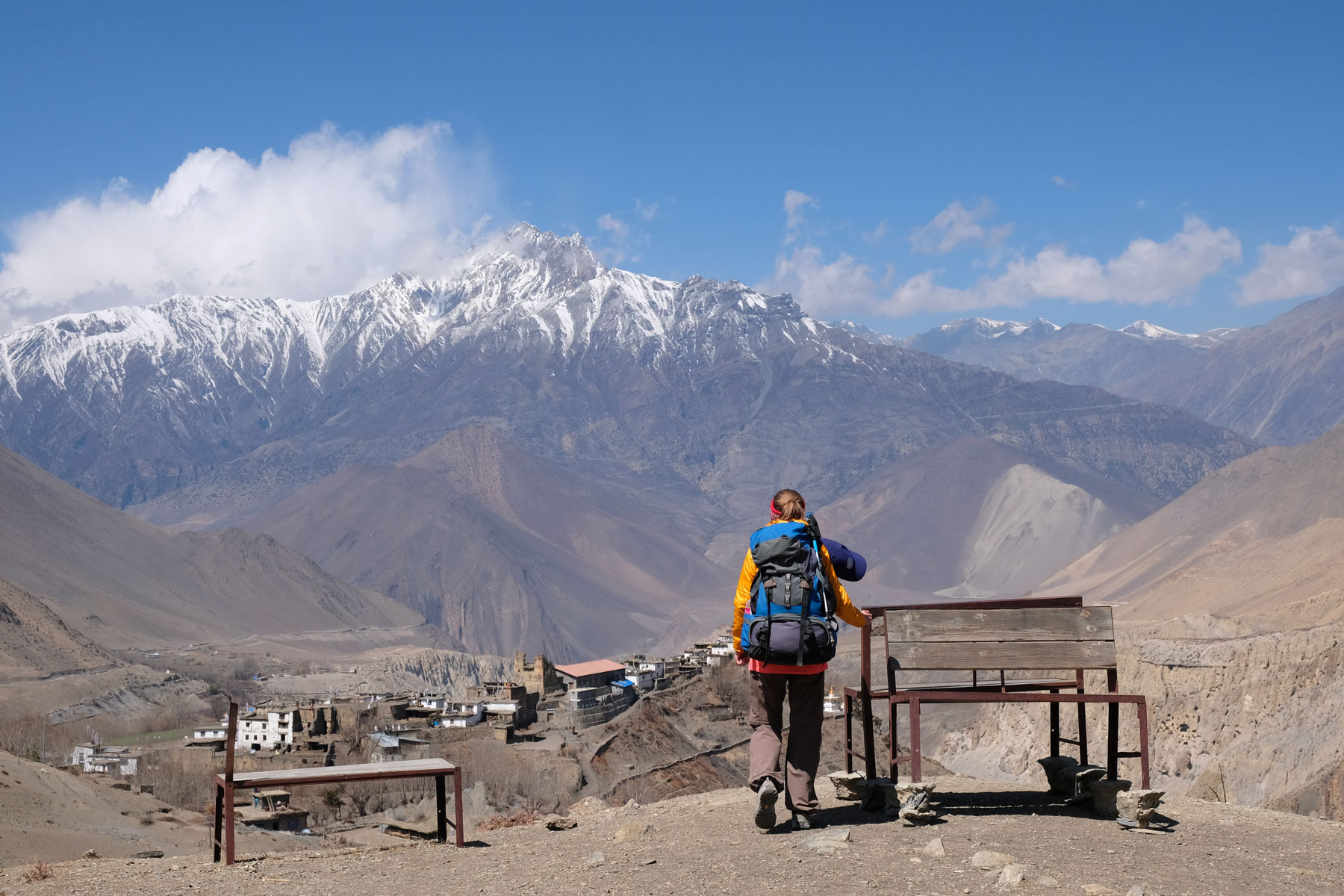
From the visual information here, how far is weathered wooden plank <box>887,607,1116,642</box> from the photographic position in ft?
30.9

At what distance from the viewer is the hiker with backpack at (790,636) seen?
889cm

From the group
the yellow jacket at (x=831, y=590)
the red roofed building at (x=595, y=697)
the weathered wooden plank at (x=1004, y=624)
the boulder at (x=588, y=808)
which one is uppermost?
the yellow jacket at (x=831, y=590)

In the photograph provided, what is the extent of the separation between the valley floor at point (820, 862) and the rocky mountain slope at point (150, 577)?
95.7 meters

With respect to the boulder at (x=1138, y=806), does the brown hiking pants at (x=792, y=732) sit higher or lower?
higher

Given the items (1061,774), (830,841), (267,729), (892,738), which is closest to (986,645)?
(892,738)

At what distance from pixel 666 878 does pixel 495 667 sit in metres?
107

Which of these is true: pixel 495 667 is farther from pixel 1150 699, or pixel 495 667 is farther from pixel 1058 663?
pixel 1058 663

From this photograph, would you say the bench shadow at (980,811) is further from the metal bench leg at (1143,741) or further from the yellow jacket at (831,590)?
the yellow jacket at (831,590)

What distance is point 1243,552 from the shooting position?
92812 mm

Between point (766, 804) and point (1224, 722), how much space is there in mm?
34436

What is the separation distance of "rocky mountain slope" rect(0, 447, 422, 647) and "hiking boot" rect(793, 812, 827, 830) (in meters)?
97.0

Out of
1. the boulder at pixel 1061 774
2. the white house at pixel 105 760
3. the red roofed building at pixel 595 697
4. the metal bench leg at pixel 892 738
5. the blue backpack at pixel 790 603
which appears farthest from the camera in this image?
the red roofed building at pixel 595 697

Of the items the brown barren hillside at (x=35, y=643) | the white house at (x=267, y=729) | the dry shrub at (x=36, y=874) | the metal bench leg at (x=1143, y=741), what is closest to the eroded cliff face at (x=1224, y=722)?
the metal bench leg at (x=1143, y=741)

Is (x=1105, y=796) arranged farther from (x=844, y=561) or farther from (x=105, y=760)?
(x=105, y=760)
